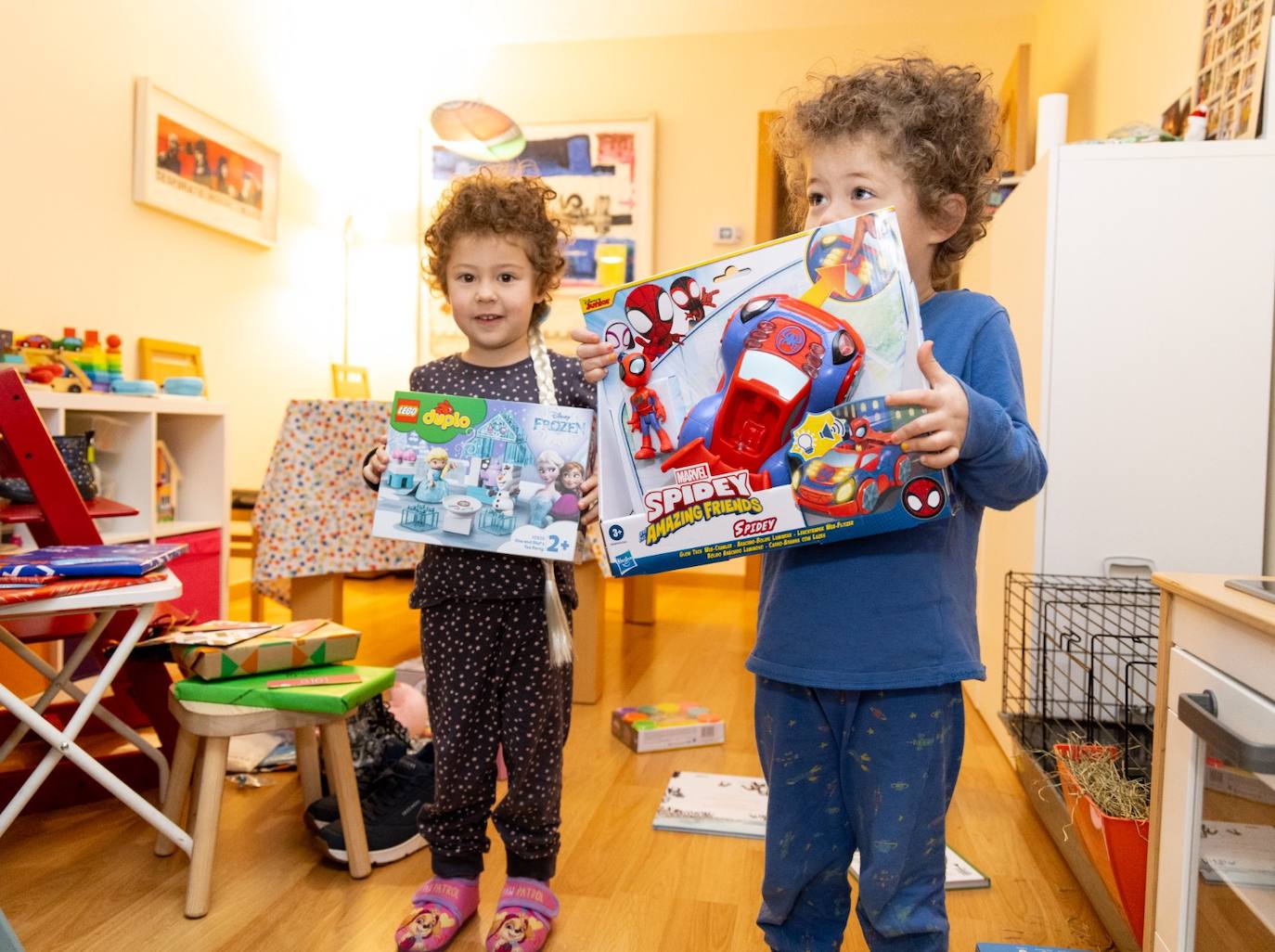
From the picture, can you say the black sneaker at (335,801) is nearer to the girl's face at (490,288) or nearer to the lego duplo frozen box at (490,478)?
the lego duplo frozen box at (490,478)

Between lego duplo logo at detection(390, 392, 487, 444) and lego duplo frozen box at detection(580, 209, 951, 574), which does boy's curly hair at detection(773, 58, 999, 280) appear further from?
lego duplo logo at detection(390, 392, 487, 444)

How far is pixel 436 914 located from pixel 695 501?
30.3 inches

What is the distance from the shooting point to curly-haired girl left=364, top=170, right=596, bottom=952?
1.29m

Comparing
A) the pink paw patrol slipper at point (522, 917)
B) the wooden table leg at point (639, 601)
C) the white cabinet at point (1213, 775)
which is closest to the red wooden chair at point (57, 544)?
the pink paw patrol slipper at point (522, 917)

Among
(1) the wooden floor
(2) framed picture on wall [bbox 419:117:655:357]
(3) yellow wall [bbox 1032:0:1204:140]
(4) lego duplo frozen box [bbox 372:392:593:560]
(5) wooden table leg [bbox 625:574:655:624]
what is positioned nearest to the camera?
(4) lego duplo frozen box [bbox 372:392:593:560]

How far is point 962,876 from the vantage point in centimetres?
148

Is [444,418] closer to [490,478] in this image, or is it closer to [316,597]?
[490,478]

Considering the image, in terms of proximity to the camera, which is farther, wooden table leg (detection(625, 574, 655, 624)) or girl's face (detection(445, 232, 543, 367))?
wooden table leg (detection(625, 574, 655, 624))

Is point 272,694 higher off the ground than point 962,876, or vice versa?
point 272,694

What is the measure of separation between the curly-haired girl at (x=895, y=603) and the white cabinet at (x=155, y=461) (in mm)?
1775

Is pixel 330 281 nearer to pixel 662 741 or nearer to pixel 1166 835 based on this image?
pixel 662 741

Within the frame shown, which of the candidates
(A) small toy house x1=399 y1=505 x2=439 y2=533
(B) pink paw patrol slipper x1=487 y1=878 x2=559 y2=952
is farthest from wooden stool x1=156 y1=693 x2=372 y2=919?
(A) small toy house x1=399 y1=505 x2=439 y2=533

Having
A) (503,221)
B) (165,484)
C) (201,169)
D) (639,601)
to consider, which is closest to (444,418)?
(503,221)

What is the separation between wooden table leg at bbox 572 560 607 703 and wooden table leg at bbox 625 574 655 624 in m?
0.89
